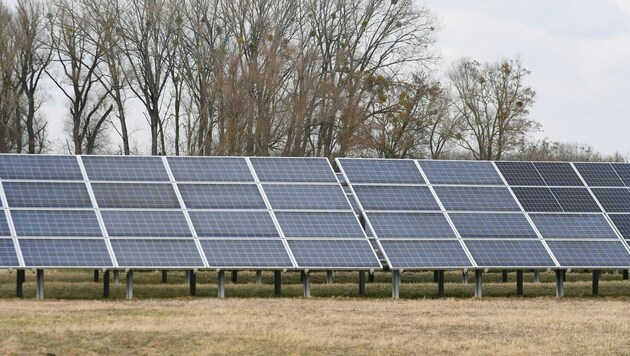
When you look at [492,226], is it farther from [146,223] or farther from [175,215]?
[146,223]

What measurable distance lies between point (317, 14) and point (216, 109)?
9.06 metres

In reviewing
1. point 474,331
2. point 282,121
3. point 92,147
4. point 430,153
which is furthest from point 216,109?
point 474,331

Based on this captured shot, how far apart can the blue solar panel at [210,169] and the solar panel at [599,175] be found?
12.8 m

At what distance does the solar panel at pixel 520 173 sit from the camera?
45.1 metres

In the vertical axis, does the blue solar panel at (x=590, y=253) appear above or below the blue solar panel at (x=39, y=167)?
below

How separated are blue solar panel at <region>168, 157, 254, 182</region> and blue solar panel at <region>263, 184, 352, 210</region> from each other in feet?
3.58

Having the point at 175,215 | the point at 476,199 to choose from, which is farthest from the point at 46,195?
the point at 476,199

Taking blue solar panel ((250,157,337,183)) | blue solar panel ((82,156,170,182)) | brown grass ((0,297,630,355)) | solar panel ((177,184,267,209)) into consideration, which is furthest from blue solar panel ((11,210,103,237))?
blue solar panel ((250,157,337,183))

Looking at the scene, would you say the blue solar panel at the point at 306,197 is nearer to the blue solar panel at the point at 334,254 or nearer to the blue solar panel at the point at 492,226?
the blue solar panel at the point at 334,254

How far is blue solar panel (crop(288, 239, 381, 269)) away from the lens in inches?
1524

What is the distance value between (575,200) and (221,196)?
12.8 m

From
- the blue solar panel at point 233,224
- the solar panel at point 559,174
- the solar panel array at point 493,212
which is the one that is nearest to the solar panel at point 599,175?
the solar panel array at point 493,212

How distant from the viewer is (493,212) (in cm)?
4288

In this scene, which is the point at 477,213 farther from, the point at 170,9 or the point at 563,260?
the point at 170,9
